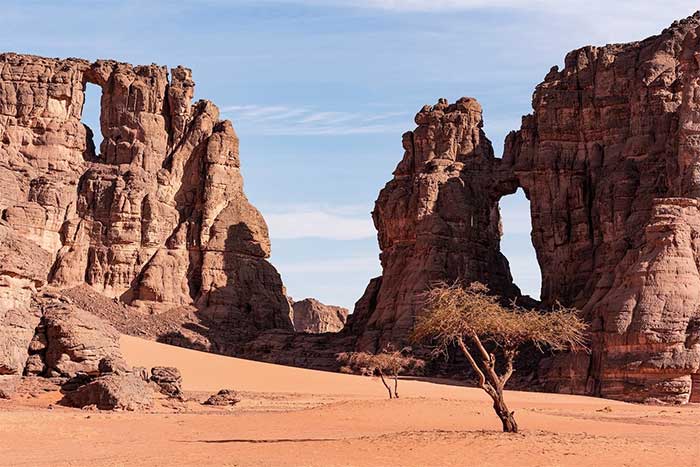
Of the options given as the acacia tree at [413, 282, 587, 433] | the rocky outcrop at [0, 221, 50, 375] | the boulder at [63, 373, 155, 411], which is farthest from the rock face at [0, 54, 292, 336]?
the acacia tree at [413, 282, 587, 433]

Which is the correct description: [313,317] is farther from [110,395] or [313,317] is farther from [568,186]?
[110,395]

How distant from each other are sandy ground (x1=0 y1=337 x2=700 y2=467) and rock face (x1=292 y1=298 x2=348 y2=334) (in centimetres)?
7402

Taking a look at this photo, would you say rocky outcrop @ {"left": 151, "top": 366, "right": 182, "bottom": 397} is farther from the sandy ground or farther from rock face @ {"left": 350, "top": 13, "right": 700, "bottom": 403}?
rock face @ {"left": 350, "top": 13, "right": 700, "bottom": 403}

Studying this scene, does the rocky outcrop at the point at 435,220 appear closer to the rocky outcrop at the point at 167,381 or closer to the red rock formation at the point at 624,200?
the red rock formation at the point at 624,200

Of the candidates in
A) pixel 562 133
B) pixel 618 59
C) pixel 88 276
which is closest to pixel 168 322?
pixel 88 276

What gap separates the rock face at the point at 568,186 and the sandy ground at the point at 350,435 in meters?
15.5

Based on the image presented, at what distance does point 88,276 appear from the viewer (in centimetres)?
8219

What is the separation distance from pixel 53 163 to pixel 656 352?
44.6 meters

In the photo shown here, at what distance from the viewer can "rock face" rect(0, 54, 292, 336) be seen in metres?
82.2

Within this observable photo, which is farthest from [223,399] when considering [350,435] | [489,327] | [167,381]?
[489,327]

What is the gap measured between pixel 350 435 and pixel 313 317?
9616 cm

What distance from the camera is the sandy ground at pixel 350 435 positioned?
94.6ft

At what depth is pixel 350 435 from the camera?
35.7 meters

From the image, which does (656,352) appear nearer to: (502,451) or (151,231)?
(502,451)
